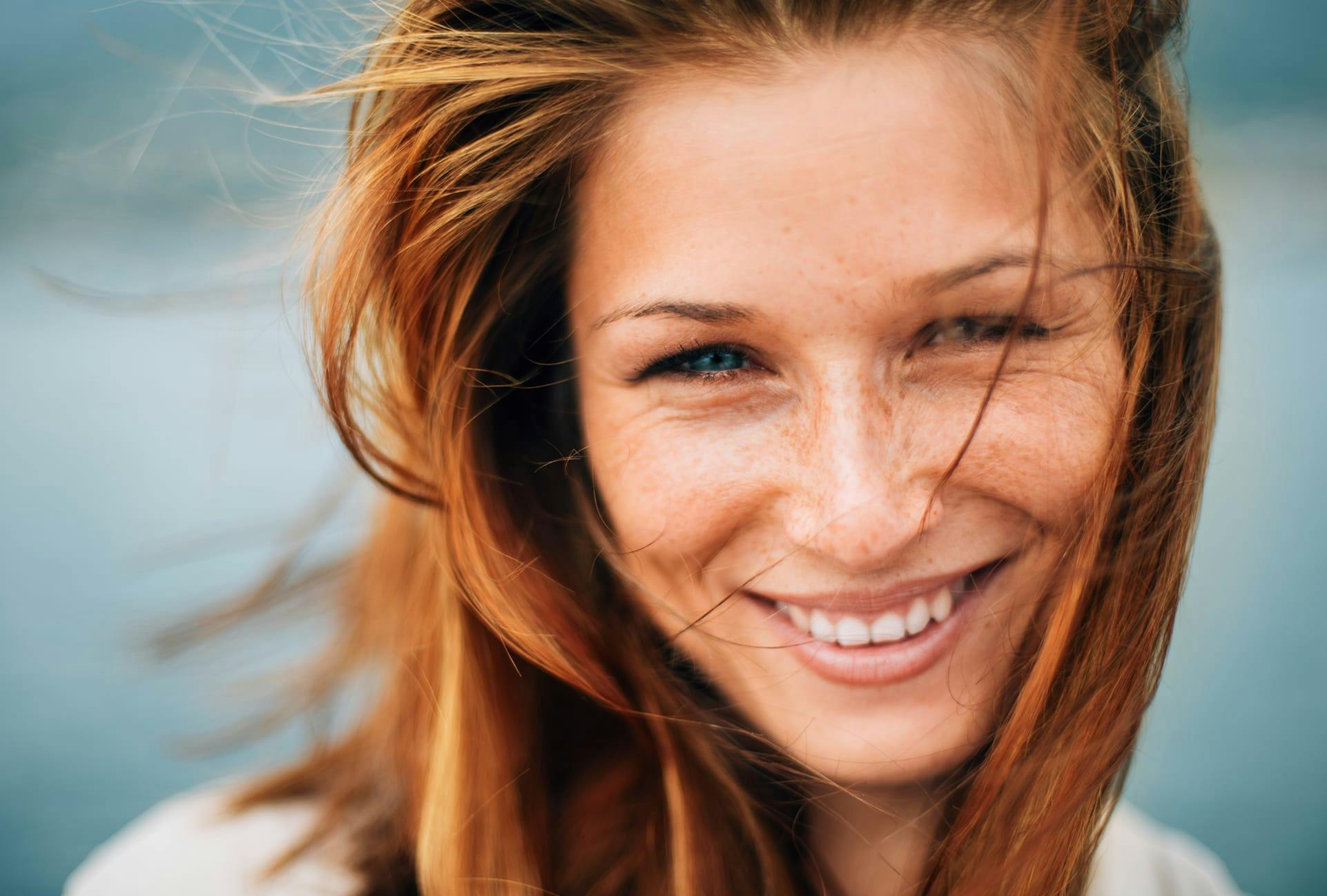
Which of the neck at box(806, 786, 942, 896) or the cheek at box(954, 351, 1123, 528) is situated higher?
the cheek at box(954, 351, 1123, 528)

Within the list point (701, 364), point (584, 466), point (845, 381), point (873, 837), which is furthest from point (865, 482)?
point (873, 837)

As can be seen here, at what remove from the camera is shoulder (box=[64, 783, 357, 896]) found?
944mm

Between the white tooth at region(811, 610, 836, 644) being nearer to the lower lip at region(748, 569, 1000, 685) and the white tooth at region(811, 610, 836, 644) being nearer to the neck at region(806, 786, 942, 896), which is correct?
the lower lip at region(748, 569, 1000, 685)

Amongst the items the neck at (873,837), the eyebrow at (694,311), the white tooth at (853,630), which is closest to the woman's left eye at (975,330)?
the eyebrow at (694,311)

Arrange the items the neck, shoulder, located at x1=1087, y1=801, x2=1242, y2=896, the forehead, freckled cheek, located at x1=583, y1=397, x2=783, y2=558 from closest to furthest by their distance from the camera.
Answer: the forehead → freckled cheek, located at x1=583, y1=397, x2=783, y2=558 → the neck → shoulder, located at x1=1087, y1=801, x2=1242, y2=896

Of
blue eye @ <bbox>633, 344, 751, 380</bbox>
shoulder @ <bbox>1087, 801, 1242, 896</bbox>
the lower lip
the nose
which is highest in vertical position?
blue eye @ <bbox>633, 344, 751, 380</bbox>

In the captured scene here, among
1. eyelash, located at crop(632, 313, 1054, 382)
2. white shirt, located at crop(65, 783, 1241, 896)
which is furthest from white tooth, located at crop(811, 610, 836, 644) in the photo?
white shirt, located at crop(65, 783, 1241, 896)

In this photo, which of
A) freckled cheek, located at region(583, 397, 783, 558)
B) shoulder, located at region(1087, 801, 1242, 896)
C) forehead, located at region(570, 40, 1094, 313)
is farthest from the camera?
shoulder, located at region(1087, 801, 1242, 896)

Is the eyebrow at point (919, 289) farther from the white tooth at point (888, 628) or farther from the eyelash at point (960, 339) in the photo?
the white tooth at point (888, 628)

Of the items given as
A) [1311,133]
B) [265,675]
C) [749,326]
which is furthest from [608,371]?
[1311,133]

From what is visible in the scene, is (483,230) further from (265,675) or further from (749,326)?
(265,675)

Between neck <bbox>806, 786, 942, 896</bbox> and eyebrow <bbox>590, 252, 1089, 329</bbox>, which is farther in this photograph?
neck <bbox>806, 786, 942, 896</bbox>

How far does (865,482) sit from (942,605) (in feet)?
0.57

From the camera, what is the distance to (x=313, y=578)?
1153 mm
